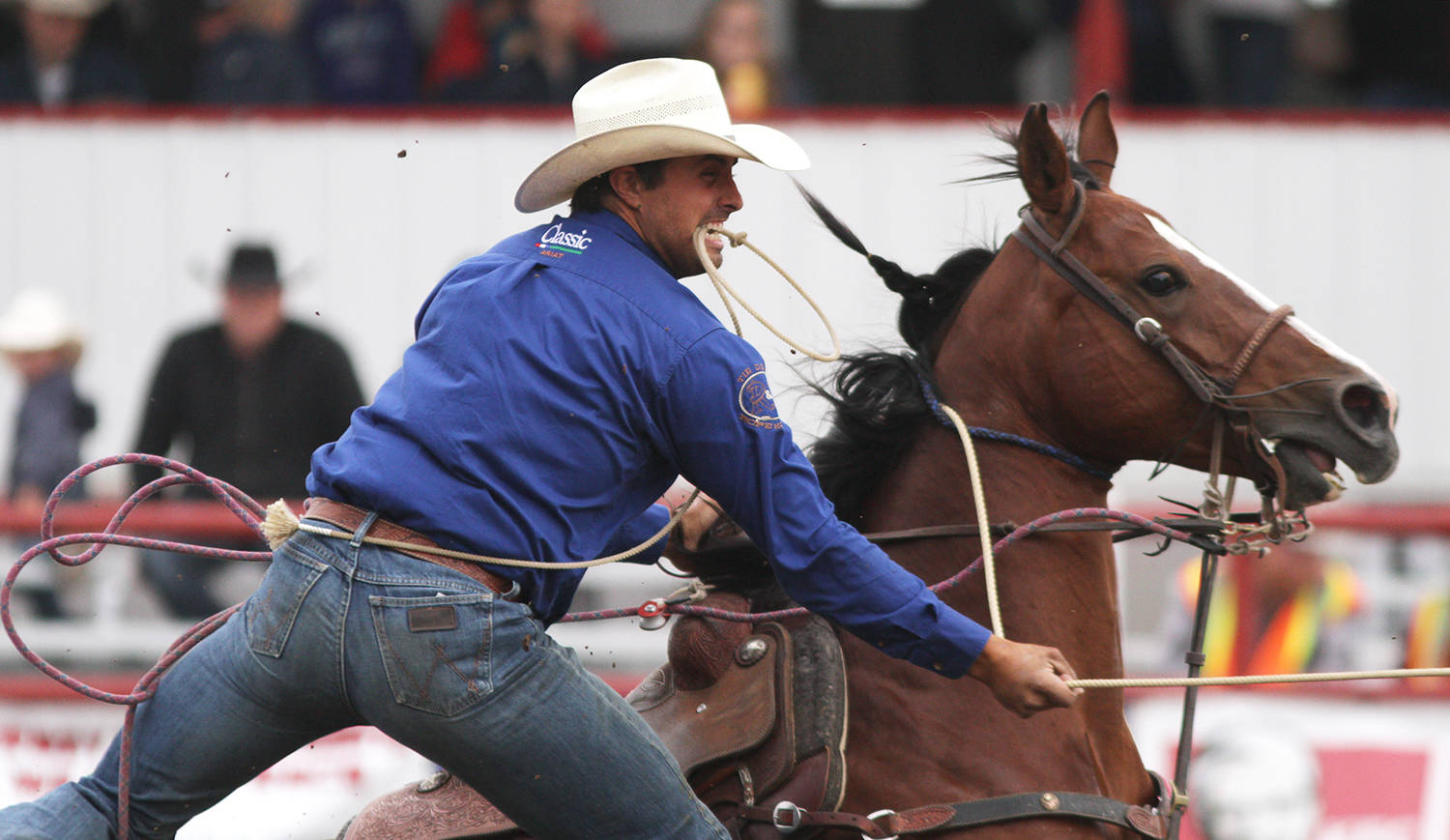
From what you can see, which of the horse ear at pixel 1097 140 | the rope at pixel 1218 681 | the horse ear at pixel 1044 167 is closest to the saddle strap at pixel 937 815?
the rope at pixel 1218 681

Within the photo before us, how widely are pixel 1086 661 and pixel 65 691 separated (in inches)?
179

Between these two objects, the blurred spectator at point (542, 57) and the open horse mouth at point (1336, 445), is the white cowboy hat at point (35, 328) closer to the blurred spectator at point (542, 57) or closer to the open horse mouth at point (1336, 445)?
the blurred spectator at point (542, 57)

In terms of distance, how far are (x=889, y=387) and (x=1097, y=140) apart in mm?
732

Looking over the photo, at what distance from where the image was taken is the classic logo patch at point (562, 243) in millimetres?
2832

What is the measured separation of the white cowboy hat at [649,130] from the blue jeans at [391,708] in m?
0.77

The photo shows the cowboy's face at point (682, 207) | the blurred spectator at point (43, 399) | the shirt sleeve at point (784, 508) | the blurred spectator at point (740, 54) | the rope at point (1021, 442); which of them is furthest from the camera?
the blurred spectator at point (740, 54)

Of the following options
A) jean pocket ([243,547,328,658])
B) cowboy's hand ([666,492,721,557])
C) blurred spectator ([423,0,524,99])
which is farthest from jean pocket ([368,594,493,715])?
blurred spectator ([423,0,524,99])

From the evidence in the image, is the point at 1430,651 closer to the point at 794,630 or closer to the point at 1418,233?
the point at 1418,233

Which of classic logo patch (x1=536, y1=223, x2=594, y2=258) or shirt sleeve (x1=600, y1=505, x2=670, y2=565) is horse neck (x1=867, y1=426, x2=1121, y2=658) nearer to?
shirt sleeve (x1=600, y1=505, x2=670, y2=565)

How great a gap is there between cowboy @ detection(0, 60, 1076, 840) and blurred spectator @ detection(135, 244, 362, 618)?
4.33 metres

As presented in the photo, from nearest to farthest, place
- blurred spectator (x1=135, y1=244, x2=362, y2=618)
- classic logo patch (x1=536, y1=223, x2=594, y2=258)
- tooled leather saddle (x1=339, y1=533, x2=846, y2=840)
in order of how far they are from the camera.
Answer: classic logo patch (x1=536, y1=223, x2=594, y2=258), tooled leather saddle (x1=339, y1=533, x2=846, y2=840), blurred spectator (x1=135, y1=244, x2=362, y2=618)

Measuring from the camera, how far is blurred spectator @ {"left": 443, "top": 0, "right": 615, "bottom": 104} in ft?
28.5

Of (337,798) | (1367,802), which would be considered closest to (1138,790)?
(1367,802)

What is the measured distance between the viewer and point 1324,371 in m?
3.19
